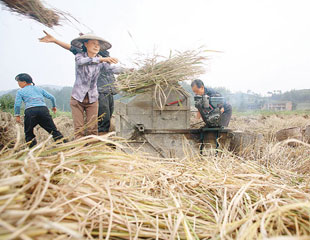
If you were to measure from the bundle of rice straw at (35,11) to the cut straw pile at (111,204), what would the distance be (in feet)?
11.4

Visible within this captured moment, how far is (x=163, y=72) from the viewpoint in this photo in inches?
150

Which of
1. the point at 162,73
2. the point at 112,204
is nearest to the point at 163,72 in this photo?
the point at 162,73

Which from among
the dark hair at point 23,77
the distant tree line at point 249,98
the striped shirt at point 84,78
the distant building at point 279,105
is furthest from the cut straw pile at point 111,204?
the distant building at point 279,105

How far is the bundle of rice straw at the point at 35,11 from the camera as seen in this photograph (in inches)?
128

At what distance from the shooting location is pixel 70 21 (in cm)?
384

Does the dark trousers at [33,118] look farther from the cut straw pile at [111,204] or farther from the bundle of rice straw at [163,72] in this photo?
the cut straw pile at [111,204]

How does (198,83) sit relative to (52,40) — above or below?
below

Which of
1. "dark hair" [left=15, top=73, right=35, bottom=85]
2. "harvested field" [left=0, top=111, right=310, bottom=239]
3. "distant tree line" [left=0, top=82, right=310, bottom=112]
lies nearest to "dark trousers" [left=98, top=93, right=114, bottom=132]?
"dark hair" [left=15, top=73, right=35, bottom=85]

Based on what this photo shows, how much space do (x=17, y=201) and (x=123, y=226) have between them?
387mm

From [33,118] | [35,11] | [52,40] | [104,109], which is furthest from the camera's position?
[104,109]

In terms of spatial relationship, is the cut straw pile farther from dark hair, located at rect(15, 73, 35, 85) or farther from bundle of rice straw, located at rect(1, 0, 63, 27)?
dark hair, located at rect(15, 73, 35, 85)

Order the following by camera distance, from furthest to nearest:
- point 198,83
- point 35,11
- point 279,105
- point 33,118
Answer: point 279,105 → point 198,83 → point 33,118 → point 35,11

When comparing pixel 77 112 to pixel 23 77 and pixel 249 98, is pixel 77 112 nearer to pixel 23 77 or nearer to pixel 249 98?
pixel 23 77

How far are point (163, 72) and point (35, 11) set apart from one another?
244 centimetres
